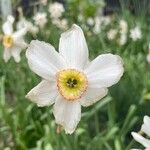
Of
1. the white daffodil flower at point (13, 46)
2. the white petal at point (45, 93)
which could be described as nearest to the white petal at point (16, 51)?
the white daffodil flower at point (13, 46)

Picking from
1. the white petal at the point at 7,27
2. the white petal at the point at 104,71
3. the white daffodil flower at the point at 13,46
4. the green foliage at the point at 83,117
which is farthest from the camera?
the green foliage at the point at 83,117

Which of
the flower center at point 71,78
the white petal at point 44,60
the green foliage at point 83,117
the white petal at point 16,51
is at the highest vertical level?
the white petal at point 44,60

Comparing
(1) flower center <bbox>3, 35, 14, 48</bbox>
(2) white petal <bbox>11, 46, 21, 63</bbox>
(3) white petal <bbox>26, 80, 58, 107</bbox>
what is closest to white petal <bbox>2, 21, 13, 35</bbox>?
(1) flower center <bbox>3, 35, 14, 48</bbox>

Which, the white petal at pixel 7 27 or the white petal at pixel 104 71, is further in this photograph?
the white petal at pixel 7 27

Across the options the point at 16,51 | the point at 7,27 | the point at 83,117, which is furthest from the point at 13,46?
the point at 83,117

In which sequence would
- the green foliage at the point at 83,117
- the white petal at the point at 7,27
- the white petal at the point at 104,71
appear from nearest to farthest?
1. the white petal at the point at 104,71
2. the white petal at the point at 7,27
3. the green foliage at the point at 83,117

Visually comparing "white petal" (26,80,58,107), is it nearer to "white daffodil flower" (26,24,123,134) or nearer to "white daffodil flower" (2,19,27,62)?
"white daffodil flower" (26,24,123,134)

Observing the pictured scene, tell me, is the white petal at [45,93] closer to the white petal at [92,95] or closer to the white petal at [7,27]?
the white petal at [92,95]

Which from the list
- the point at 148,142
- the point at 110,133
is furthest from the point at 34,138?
the point at 148,142
